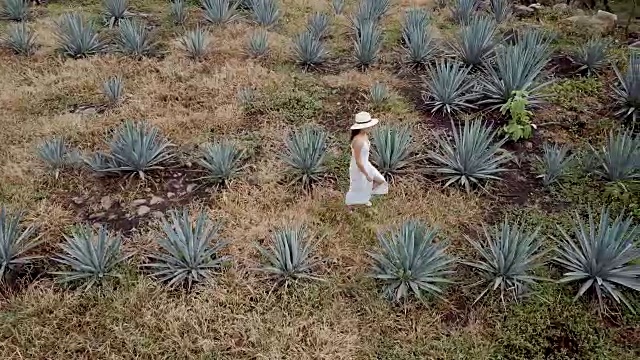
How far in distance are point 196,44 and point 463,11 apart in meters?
3.62

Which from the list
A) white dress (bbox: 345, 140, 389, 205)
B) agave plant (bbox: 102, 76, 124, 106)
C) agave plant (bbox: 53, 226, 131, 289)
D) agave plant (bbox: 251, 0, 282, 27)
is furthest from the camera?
agave plant (bbox: 251, 0, 282, 27)

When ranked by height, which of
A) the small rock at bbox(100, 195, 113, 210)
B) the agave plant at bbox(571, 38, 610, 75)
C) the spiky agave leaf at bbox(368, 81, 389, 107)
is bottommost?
the small rock at bbox(100, 195, 113, 210)

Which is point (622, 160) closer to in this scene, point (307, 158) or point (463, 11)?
point (307, 158)

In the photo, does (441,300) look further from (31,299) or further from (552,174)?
(31,299)

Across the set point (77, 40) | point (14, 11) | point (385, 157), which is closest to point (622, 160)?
point (385, 157)

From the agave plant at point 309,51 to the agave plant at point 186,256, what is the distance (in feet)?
10.6

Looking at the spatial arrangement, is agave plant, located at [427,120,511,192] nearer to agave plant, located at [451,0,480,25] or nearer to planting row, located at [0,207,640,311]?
planting row, located at [0,207,640,311]

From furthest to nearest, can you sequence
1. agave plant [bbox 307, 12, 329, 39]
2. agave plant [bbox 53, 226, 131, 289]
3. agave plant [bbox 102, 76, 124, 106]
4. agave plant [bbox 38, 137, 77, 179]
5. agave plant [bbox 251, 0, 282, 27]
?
agave plant [bbox 251, 0, 282, 27] → agave plant [bbox 307, 12, 329, 39] → agave plant [bbox 102, 76, 124, 106] → agave plant [bbox 38, 137, 77, 179] → agave plant [bbox 53, 226, 131, 289]

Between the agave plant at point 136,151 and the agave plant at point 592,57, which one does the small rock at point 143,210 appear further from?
the agave plant at point 592,57

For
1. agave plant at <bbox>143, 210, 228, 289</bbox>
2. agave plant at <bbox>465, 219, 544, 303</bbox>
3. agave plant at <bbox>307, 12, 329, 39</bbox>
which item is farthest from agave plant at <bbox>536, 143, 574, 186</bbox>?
agave plant at <bbox>307, 12, 329, 39</bbox>

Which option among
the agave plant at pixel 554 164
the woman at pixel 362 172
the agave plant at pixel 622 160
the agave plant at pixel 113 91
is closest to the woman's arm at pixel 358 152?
the woman at pixel 362 172

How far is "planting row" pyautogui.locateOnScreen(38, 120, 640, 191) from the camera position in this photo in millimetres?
4844

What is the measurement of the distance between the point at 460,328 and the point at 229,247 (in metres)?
1.78

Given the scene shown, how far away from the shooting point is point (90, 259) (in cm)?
404
